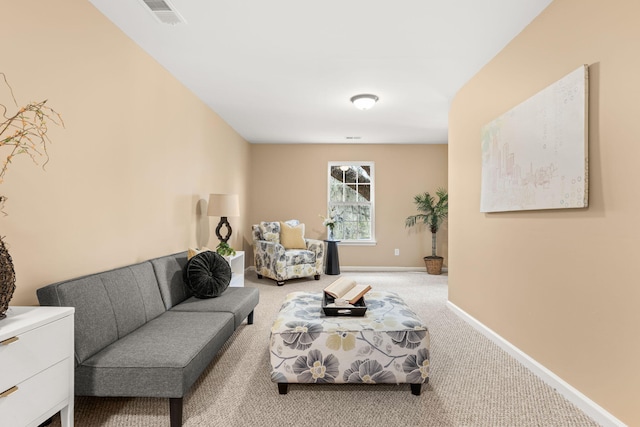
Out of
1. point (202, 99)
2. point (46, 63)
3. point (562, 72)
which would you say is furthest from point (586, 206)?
point (202, 99)

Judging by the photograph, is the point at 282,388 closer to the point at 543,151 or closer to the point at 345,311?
the point at 345,311

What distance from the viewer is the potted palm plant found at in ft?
21.2

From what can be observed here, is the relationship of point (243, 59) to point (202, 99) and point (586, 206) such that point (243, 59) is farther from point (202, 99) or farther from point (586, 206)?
point (586, 206)

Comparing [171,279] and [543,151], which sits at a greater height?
[543,151]

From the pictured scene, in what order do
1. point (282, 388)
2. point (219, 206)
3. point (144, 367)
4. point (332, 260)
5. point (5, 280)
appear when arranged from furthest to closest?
point (332, 260)
point (219, 206)
point (282, 388)
point (144, 367)
point (5, 280)

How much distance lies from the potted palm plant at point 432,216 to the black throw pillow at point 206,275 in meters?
4.38

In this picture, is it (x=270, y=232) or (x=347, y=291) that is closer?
(x=347, y=291)

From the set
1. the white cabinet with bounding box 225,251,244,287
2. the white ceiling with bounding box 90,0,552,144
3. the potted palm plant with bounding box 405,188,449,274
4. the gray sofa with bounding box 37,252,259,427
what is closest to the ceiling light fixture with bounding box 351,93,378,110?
the white ceiling with bounding box 90,0,552,144

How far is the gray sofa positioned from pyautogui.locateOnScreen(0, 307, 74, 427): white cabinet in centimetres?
15

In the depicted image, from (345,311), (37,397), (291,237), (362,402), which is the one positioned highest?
(291,237)

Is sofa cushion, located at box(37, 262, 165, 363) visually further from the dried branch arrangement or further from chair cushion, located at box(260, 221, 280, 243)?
chair cushion, located at box(260, 221, 280, 243)

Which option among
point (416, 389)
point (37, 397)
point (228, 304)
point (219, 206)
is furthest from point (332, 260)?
point (37, 397)

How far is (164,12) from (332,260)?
460cm

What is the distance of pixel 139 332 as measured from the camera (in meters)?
2.17
